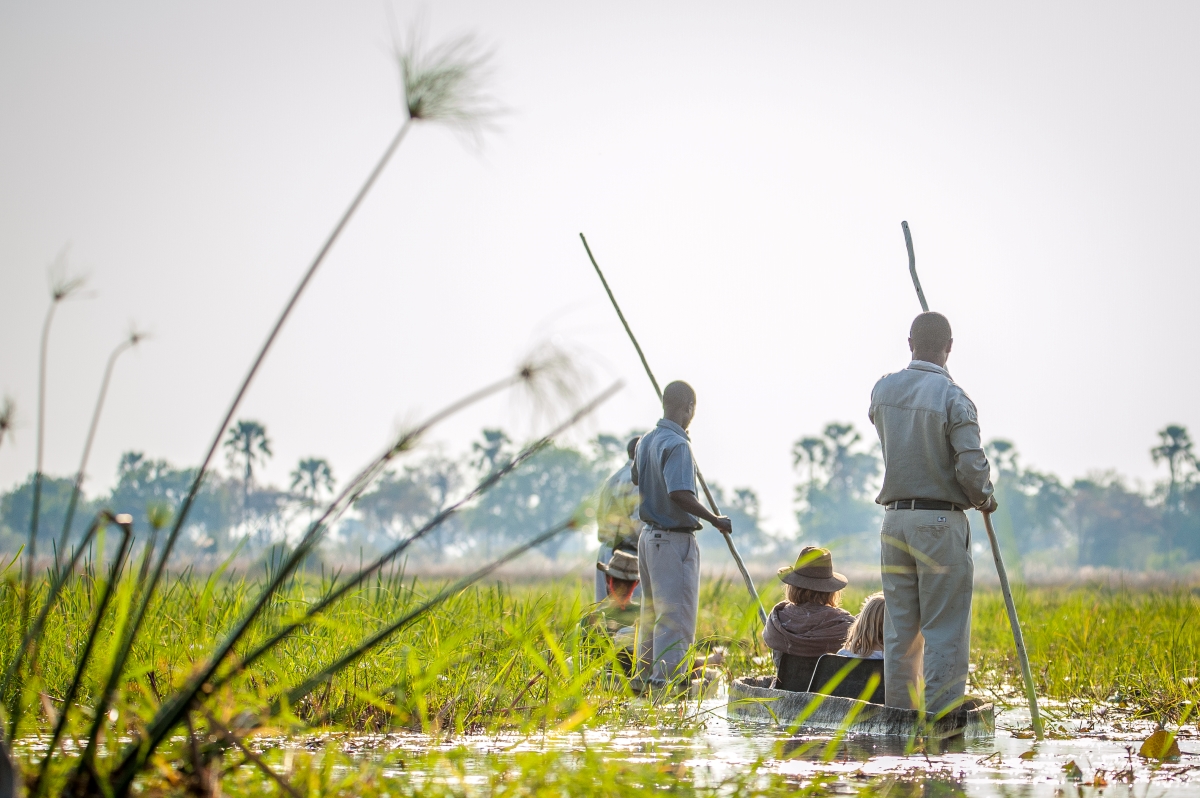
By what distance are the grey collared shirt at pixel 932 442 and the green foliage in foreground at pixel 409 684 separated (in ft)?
5.57

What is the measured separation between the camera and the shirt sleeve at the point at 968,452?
5.52 metres

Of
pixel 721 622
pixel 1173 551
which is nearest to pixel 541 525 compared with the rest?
pixel 1173 551

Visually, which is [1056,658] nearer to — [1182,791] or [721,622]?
[721,622]

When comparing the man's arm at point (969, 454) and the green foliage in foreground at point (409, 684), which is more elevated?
the man's arm at point (969, 454)

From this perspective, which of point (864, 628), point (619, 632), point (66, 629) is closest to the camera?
Result: point (66, 629)

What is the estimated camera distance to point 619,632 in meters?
7.55

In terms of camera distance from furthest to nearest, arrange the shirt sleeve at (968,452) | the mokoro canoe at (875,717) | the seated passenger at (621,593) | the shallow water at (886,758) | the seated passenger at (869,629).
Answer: the seated passenger at (621,593) → the seated passenger at (869,629) → the shirt sleeve at (968,452) → the mokoro canoe at (875,717) → the shallow water at (886,758)

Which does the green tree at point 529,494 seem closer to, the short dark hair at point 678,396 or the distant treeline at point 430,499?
the distant treeline at point 430,499

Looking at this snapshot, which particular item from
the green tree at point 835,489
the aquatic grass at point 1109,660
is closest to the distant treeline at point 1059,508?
the green tree at point 835,489

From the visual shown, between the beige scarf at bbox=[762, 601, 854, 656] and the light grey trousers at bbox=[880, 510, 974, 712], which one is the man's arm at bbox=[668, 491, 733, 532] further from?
the light grey trousers at bbox=[880, 510, 974, 712]

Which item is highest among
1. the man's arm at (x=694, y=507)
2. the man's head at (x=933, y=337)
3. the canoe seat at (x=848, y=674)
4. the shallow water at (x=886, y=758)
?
the man's head at (x=933, y=337)

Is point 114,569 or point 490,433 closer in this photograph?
point 114,569

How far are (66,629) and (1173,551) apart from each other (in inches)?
5310

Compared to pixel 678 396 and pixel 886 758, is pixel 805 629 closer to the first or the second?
pixel 678 396
